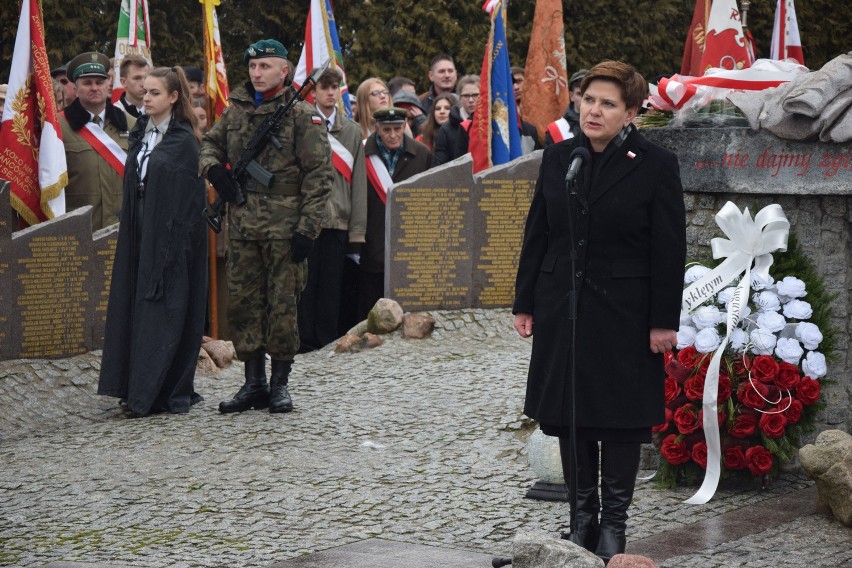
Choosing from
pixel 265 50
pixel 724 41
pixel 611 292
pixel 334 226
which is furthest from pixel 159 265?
pixel 724 41

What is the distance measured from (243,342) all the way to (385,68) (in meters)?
12.6

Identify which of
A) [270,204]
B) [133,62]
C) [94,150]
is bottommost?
[270,204]

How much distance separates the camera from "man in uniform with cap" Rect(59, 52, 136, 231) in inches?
428

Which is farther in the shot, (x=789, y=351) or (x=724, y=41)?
(x=724, y=41)

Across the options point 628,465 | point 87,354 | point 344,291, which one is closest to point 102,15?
point 344,291

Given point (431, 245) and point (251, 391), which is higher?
point (431, 245)

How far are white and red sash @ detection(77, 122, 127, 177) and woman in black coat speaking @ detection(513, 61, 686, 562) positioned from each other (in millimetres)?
5988

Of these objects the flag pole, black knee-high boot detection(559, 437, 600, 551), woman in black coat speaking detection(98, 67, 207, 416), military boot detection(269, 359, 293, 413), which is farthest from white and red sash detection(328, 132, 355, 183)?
black knee-high boot detection(559, 437, 600, 551)

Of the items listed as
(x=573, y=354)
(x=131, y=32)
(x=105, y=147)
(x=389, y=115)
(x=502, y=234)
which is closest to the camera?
(x=573, y=354)

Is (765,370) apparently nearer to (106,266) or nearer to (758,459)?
(758,459)

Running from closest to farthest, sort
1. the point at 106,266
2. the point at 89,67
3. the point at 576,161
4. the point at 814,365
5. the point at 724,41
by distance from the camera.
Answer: the point at 576,161, the point at 814,365, the point at 106,266, the point at 724,41, the point at 89,67

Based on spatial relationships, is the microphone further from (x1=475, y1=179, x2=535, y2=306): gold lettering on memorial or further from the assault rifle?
(x1=475, y1=179, x2=535, y2=306): gold lettering on memorial

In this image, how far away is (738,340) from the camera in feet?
22.8

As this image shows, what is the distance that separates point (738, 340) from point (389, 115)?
5478 millimetres
